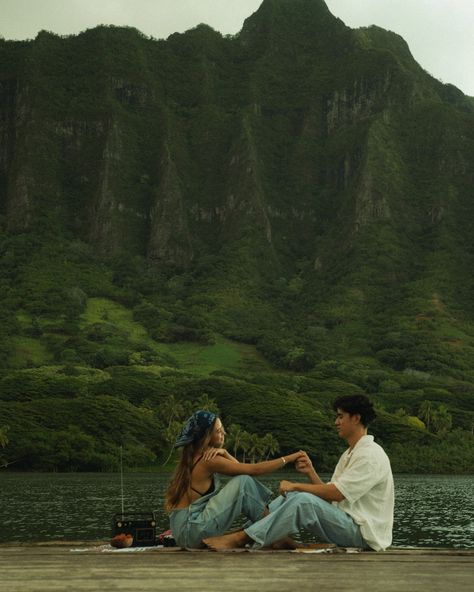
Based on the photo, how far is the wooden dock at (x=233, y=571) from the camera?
30.2ft

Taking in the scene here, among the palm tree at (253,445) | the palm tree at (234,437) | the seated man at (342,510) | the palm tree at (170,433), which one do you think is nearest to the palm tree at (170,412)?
the palm tree at (170,433)

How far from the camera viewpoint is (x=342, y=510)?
1358 cm

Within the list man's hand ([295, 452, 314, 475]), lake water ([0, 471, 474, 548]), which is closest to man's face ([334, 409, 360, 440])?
man's hand ([295, 452, 314, 475])

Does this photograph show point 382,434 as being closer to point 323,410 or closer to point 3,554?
point 323,410

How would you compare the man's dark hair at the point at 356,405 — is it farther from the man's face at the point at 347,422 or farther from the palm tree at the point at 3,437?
the palm tree at the point at 3,437

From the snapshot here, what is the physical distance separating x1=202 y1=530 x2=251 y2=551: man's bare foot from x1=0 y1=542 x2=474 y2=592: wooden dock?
0.36 m

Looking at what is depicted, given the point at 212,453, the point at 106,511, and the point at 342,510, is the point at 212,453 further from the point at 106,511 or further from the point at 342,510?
the point at 106,511

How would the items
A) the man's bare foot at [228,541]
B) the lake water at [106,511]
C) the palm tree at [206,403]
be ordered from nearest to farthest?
the man's bare foot at [228,541] < the lake water at [106,511] < the palm tree at [206,403]

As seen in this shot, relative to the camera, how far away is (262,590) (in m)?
8.92

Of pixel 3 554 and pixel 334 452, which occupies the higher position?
pixel 3 554

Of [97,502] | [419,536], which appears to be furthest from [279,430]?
[419,536]

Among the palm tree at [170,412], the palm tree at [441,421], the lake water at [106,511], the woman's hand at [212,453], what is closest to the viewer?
the woman's hand at [212,453]

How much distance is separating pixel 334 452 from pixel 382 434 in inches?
466

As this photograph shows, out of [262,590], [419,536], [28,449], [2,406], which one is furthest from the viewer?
[2,406]
